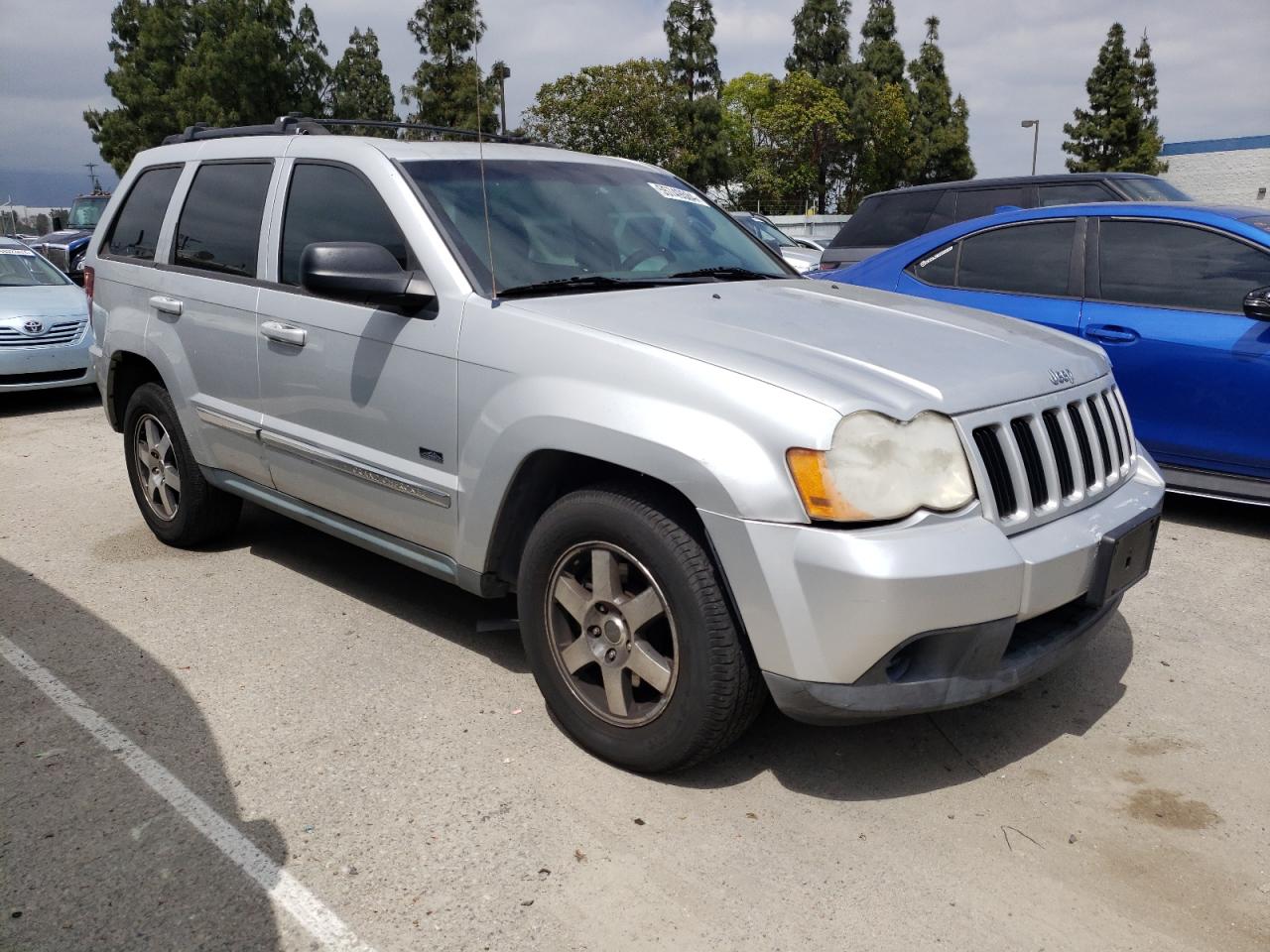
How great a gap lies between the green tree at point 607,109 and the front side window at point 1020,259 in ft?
135

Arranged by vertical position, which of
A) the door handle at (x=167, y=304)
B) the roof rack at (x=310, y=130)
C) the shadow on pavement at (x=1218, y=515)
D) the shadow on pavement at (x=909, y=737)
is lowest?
the shadow on pavement at (x=1218, y=515)

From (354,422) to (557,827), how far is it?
1.64 metres

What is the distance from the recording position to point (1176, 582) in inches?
193

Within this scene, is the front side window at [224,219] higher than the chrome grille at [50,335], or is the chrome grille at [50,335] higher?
the front side window at [224,219]

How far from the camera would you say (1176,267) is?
18.7 ft

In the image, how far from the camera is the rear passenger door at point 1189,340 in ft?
17.4

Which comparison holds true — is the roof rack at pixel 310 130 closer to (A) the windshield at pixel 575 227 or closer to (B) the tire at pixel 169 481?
(A) the windshield at pixel 575 227

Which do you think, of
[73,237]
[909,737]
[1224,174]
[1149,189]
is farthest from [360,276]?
[1224,174]

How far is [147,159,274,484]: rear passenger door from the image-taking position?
175 inches

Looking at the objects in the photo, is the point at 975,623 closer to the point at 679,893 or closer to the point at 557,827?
the point at 679,893

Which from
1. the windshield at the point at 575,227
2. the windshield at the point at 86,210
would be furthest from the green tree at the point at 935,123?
the windshield at the point at 575,227

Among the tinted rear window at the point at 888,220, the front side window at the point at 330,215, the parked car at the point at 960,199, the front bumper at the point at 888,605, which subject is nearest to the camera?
Result: the front bumper at the point at 888,605

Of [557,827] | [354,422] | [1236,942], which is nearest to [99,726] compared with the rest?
[354,422]

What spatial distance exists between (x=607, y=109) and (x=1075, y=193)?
Result: 133 ft
